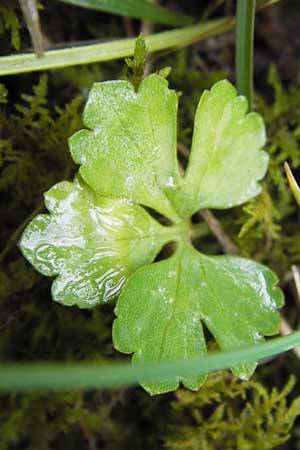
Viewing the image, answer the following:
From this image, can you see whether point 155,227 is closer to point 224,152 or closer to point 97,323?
point 224,152

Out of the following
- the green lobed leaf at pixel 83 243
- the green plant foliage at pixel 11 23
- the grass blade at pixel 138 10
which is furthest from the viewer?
the grass blade at pixel 138 10

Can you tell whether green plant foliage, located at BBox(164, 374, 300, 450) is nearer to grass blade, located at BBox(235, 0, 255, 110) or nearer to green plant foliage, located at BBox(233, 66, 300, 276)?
green plant foliage, located at BBox(233, 66, 300, 276)

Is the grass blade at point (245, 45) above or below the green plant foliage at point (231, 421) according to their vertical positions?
above

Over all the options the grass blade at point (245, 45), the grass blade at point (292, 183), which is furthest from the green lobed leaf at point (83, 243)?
the grass blade at point (245, 45)

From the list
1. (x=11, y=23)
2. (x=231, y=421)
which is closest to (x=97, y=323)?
(x=231, y=421)

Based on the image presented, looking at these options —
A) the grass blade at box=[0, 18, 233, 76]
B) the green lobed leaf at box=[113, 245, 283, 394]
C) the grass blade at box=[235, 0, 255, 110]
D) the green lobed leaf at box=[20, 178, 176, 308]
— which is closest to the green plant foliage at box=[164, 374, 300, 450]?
the green lobed leaf at box=[113, 245, 283, 394]

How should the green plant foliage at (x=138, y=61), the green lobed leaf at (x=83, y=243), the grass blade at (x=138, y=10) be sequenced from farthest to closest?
the grass blade at (x=138, y=10), the green plant foliage at (x=138, y=61), the green lobed leaf at (x=83, y=243)

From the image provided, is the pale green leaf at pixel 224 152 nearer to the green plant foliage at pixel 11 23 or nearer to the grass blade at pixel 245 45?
the grass blade at pixel 245 45

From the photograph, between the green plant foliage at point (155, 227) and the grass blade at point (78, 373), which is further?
the green plant foliage at point (155, 227)

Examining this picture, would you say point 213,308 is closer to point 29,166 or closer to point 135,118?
point 135,118
